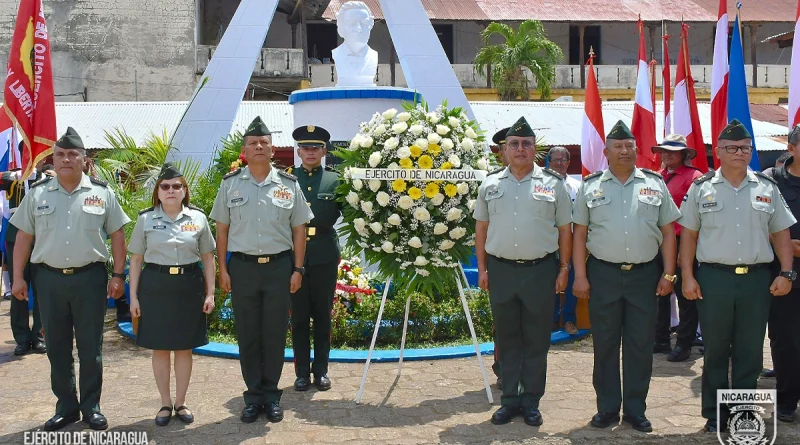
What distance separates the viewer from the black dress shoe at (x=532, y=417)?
199 inches

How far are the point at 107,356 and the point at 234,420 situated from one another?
2.60 metres

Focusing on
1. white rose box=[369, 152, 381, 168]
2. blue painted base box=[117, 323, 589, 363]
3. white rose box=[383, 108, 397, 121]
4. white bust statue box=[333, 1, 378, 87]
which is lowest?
blue painted base box=[117, 323, 589, 363]

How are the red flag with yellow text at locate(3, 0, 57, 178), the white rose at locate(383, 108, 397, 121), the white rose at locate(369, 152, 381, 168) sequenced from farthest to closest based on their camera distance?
1. the red flag with yellow text at locate(3, 0, 57, 178)
2. the white rose at locate(383, 108, 397, 121)
3. the white rose at locate(369, 152, 381, 168)

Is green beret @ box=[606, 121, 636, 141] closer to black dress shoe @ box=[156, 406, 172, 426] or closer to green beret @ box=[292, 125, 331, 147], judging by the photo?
green beret @ box=[292, 125, 331, 147]

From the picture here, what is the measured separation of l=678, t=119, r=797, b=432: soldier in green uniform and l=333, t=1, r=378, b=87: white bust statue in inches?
221

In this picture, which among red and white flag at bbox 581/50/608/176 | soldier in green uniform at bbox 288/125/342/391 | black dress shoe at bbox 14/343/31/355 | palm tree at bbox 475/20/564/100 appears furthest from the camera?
palm tree at bbox 475/20/564/100

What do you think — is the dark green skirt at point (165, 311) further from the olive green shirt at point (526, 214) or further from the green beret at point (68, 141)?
the olive green shirt at point (526, 214)

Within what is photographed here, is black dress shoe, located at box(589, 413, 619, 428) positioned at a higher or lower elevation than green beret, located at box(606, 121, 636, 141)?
lower

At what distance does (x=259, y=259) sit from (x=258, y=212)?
1.02 ft

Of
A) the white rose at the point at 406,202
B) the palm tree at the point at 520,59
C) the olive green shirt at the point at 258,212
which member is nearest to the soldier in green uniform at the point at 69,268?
the olive green shirt at the point at 258,212

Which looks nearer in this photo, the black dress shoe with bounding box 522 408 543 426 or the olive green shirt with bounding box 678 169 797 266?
the olive green shirt with bounding box 678 169 797 266

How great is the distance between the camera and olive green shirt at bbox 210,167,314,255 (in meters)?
5.19

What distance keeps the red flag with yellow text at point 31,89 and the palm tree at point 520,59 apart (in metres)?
19.2

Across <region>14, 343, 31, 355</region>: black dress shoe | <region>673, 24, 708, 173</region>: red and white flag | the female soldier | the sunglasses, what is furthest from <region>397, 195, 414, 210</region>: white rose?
<region>673, 24, 708, 173</region>: red and white flag
